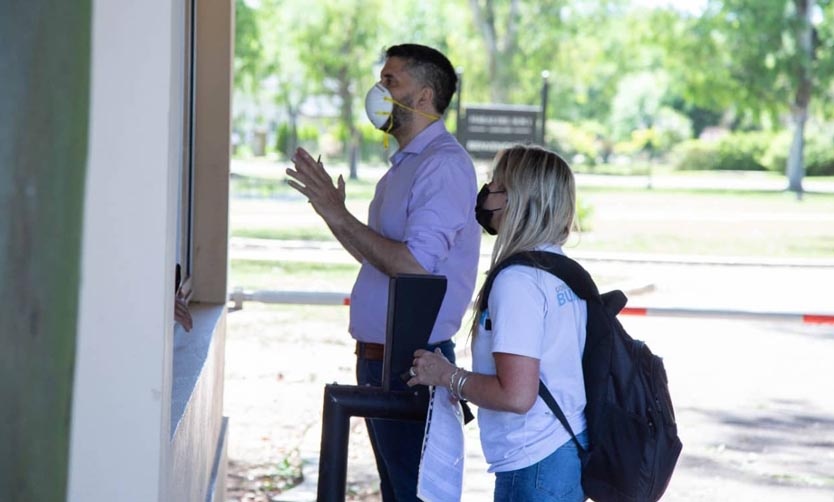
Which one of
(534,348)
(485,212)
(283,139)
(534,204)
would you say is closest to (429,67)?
(485,212)

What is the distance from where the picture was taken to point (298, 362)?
11141 mm

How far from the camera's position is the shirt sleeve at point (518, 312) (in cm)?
296

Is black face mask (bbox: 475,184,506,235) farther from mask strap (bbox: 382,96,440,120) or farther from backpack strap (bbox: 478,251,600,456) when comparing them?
mask strap (bbox: 382,96,440,120)

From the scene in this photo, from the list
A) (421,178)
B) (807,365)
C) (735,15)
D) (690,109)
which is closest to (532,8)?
(735,15)

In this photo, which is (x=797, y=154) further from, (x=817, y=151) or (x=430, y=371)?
(x=430, y=371)

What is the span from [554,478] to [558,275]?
20.2 inches

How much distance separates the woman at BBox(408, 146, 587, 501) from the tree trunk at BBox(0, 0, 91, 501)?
1116 millimetres

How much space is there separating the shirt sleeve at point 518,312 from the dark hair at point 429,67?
4.56 ft

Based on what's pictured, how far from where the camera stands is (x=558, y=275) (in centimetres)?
305

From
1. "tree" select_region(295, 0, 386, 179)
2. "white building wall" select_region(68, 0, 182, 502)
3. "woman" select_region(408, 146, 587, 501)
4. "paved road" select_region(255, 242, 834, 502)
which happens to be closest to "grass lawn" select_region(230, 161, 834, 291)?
"paved road" select_region(255, 242, 834, 502)

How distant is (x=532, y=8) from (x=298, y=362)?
26.1 metres

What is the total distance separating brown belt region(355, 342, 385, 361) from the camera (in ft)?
13.8

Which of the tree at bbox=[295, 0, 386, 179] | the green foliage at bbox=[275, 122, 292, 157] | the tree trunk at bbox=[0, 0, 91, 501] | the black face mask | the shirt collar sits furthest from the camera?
the green foliage at bbox=[275, 122, 292, 157]

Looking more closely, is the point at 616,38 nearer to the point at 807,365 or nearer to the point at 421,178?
the point at 807,365
